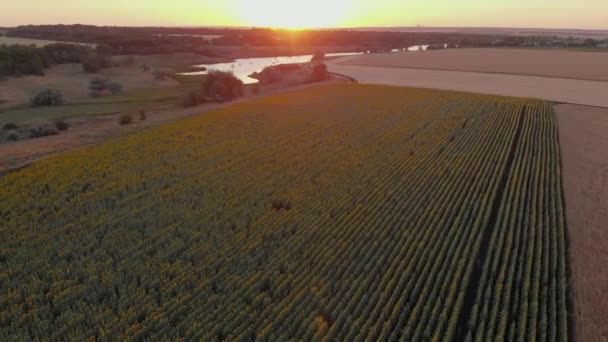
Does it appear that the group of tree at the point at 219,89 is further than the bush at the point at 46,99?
Yes

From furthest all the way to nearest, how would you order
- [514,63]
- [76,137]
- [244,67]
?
[244,67]
[514,63]
[76,137]

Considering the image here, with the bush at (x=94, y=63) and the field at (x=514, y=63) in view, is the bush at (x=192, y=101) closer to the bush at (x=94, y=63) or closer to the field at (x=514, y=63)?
the bush at (x=94, y=63)

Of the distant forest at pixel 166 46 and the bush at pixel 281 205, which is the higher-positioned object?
the distant forest at pixel 166 46

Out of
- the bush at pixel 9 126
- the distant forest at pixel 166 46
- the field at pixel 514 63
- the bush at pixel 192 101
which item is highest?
Answer: the distant forest at pixel 166 46

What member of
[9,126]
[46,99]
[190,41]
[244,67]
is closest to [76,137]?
[9,126]

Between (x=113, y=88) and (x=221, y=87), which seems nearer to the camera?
(x=221, y=87)

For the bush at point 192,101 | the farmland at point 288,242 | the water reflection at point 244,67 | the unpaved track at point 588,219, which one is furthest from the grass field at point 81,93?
the unpaved track at point 588,219

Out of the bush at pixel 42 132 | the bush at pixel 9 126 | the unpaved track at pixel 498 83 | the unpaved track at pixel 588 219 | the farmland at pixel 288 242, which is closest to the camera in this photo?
the farmland at pixel 288 242

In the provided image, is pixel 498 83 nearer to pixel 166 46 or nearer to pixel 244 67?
pixel 244 67
